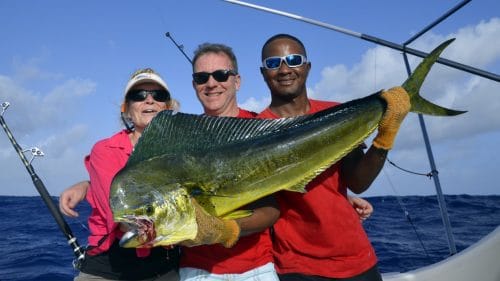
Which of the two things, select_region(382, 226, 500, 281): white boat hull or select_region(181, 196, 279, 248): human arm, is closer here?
select_region(181, 196, 279, 248): human arm

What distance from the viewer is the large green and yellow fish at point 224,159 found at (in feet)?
6.62

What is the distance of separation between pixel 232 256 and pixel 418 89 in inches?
55.4

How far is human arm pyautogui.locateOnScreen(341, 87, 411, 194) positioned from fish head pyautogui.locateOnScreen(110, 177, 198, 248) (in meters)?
1.02

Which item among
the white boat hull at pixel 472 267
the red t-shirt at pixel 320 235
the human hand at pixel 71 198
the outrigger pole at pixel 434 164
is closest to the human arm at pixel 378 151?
the red t-shirt at pixel 320 235

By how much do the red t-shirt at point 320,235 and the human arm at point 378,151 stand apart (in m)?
0.13

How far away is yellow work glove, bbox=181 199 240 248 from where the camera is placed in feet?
6.76

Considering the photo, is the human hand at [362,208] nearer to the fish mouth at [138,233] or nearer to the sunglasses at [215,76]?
the sunglasses at [215,76]

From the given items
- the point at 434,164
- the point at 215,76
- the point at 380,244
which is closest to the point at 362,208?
the point at 215,76

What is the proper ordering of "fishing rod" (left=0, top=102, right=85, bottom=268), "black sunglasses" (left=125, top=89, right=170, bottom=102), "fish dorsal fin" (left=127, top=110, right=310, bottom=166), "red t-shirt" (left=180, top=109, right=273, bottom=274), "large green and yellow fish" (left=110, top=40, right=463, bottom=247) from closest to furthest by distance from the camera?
"large green and yellow fish" (left=110, top=40, right=463, bottom=247)
"fish dorsal fin" (left=127, top=110, right=310, bottom=166)
"red t-shirt" (left=180, top=109, right=273, bottom=274)
"black sunglasses" (left=125, top=89, right=170, bottom=102)
"fishing rod" (left=0, top=102, right=85, bottom=268)

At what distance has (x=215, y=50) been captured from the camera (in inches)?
108

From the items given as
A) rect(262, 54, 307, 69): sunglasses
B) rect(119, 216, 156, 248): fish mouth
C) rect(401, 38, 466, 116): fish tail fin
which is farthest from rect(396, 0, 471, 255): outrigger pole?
rect(119, 216, 156, 248): fish mouth

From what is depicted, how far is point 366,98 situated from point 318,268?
3.23 ft

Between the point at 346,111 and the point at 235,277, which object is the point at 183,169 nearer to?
the point at 235,277

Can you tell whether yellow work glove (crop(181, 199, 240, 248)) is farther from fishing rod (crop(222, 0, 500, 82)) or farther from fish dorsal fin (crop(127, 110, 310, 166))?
fishing rod (crop(222, 0, 500, 82))
